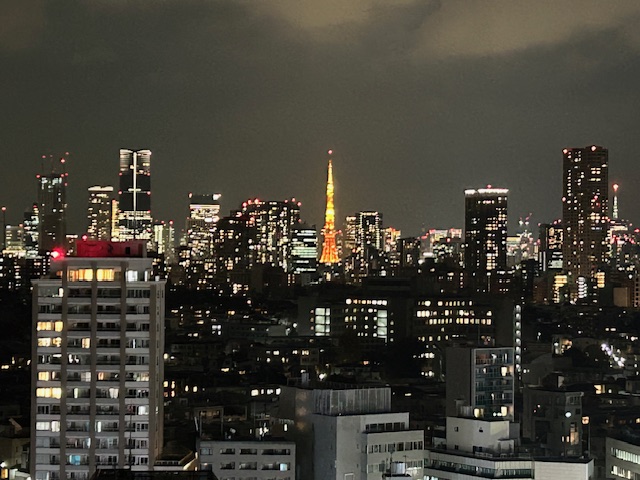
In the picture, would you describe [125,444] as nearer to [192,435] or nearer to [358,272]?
[192,435]

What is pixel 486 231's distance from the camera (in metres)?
71.4

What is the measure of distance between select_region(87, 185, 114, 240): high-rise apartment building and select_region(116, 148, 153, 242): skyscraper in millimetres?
486

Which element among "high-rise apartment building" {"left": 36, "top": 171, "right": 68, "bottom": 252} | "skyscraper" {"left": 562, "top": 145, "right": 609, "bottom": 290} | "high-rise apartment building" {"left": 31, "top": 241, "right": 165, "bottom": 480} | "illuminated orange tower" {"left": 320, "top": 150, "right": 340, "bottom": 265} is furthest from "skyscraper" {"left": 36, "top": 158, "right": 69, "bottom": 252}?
"high-rise apartment building" {"left": 31, "top": 241, "right": 165, "bottom": 480}

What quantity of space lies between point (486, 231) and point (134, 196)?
16.2 metres

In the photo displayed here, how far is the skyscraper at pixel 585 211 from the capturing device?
76438 millimetres

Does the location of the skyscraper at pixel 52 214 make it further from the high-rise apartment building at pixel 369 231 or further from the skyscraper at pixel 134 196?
the high-rise apartment building at pixel 369 231

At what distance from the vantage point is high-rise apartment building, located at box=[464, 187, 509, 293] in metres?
69.1

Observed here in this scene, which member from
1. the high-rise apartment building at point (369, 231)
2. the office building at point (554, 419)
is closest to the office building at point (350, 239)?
the high-rise apartment building at point (369, 231)

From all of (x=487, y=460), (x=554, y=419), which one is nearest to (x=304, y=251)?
(x=554, y=419)

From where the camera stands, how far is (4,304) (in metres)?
45.3

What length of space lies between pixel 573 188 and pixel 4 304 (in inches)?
1588

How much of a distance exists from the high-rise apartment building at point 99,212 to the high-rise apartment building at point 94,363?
42688mm

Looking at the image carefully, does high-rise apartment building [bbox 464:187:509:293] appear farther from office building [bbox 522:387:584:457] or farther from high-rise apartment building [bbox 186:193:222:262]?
office building [bbox 522:387:584:457]

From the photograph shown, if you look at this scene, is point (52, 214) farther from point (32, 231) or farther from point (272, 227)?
point (272, 227)
